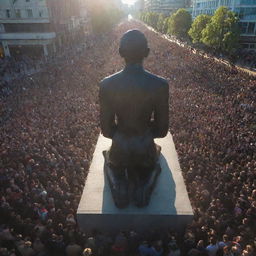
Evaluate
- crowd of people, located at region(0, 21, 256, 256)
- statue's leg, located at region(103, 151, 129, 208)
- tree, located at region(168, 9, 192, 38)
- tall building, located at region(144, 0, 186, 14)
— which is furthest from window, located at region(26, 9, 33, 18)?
tall building, located at region(144, 0, 186, 14)

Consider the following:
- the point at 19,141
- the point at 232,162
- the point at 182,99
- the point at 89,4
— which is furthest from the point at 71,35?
the point at 232,162

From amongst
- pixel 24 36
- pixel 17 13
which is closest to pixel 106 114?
pixel 24 36

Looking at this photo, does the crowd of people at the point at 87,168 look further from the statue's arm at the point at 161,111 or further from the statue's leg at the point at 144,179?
the statue's arm at the point at 161,111

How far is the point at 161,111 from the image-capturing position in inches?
218

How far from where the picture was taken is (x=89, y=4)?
7362 cm

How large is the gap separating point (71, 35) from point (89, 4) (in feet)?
80.6

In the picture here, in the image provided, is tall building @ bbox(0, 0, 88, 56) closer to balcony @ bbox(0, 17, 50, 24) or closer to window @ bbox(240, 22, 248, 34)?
balcony @ bbox(0, 17, 50, 24)

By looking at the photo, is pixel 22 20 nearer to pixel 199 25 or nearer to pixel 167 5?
pixel 199 25

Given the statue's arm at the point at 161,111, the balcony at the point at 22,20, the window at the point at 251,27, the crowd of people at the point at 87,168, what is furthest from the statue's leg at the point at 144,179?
the window at the point at 251,27

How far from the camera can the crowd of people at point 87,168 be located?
6.34 metres

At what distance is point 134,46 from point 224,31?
128 feet

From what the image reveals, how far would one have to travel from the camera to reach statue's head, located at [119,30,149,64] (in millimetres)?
5152

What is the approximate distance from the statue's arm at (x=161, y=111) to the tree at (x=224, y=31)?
35.7m

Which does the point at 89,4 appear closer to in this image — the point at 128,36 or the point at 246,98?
the point at 246,98
